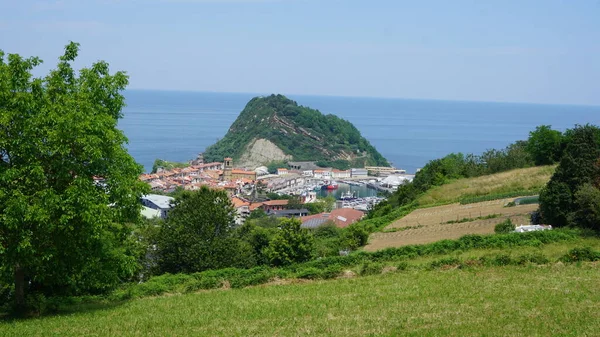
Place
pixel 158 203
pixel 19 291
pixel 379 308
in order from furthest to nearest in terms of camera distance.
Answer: pixel 158 203
pixel 19 291
pixel 379 308

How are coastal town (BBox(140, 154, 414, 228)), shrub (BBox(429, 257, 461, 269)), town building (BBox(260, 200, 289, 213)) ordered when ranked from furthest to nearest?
town building (BBox(260, 200, 289, 213)) < coastal town (BBox(140, 154, 414, 228)) < shrub (BBox(429, 257, 461, 269))

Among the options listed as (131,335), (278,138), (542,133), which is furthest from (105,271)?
(278,138)

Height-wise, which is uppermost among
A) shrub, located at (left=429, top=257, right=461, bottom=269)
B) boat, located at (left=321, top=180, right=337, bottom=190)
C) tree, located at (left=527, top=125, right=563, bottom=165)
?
tree, located at (left=527, top=125, right=563, bottom=165)

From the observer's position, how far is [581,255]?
693 inches

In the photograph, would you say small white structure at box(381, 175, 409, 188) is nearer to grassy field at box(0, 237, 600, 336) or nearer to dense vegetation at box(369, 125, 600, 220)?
dense vegetation at box(369, 125, 600, 220)

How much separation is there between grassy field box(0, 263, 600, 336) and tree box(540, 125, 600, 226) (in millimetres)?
7464

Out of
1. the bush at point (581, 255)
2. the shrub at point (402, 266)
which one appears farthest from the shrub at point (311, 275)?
the bush at point (581, 255)

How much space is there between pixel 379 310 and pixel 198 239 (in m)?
12.0

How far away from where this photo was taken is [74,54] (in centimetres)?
1513

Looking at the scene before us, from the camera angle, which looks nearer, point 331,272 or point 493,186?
point 331,272

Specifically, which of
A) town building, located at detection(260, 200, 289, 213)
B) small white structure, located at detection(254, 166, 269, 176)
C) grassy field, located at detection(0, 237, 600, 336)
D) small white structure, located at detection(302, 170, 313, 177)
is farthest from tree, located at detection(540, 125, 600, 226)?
small white structure, located at detection(254, 166, 269, 176)

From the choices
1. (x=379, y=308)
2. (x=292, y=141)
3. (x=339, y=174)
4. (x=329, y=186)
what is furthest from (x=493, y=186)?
(x=292, y=141)

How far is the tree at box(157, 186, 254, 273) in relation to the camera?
23.5 meters

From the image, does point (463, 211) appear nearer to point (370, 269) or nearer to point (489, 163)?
point (370, 269)
